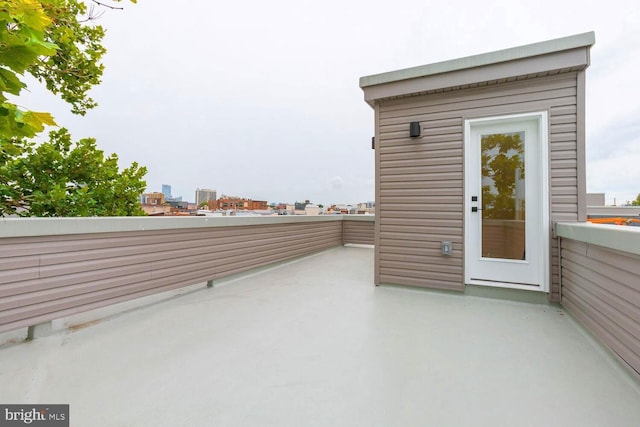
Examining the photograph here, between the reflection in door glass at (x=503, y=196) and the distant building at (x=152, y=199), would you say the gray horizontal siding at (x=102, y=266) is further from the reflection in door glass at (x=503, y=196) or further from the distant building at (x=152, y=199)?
the distant building at (x=152, y=199)

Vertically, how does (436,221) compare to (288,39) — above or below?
below

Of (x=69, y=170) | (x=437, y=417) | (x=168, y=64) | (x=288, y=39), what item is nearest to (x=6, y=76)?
(x=437, y=417)

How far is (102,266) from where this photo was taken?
254 cm

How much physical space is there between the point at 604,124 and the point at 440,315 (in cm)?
1247

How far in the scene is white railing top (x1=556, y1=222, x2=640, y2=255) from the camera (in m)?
1.63

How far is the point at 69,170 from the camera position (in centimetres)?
527

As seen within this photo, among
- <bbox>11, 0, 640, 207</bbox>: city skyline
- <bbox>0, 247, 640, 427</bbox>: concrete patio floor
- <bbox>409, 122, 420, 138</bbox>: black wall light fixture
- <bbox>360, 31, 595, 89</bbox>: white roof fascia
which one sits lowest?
<bbox>0, 247, 640, 427</bbox>: concrete patio floor

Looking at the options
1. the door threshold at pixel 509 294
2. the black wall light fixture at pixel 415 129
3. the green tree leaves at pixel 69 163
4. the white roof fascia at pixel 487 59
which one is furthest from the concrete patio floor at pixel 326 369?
the green tree leaves at pixel 69 163

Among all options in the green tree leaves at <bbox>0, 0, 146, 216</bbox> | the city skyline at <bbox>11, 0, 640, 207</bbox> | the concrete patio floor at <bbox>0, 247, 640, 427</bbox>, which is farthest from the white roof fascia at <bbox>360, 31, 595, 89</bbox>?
the green tree leaves at <bbox>0, 0, 146, 216</bbox>

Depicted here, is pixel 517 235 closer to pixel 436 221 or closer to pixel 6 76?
pixel 436 221

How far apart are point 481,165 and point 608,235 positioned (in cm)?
153

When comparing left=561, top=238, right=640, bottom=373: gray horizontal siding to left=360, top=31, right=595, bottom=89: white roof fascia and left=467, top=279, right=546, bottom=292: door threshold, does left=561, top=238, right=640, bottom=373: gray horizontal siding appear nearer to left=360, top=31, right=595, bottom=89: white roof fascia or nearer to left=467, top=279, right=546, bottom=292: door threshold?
left=467, top=279, right=546, bottom=292: door threshold

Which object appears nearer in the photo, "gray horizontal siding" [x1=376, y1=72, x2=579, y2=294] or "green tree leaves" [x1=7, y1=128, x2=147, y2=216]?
"gray horizontal siding" [x1=376, y1=72, x2=579, y2=294]

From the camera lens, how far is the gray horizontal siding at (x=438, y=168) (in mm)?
2939
